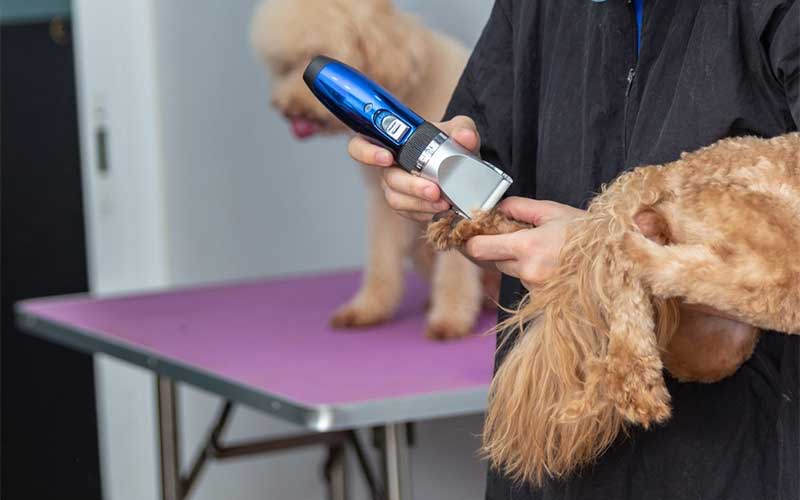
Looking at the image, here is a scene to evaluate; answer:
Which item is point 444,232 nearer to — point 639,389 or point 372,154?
point 372,154

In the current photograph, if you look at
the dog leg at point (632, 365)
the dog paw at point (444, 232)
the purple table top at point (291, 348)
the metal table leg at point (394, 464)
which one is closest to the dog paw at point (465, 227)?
the dog paw at point (444, 232)

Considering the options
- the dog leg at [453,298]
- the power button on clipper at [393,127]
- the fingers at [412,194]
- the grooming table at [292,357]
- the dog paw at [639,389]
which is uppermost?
the power button on clipper at [393,127]

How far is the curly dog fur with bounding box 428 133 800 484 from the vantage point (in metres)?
0.65

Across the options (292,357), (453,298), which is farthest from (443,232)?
(453,298)

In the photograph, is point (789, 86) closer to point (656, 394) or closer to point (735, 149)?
point (735, 149)

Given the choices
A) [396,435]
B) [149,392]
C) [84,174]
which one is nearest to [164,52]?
[84,174]

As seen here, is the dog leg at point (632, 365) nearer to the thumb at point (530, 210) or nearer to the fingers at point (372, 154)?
the thumb at point (530, 210)

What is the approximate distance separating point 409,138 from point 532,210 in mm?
101

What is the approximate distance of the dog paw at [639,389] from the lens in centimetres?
65

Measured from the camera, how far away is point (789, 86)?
0.70 m

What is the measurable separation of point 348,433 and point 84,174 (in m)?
1.41

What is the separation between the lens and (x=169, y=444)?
82.2 inches

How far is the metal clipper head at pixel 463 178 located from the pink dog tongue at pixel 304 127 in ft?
4.18

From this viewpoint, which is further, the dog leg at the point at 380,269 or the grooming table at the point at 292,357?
the dog leg at the point at 380,269
